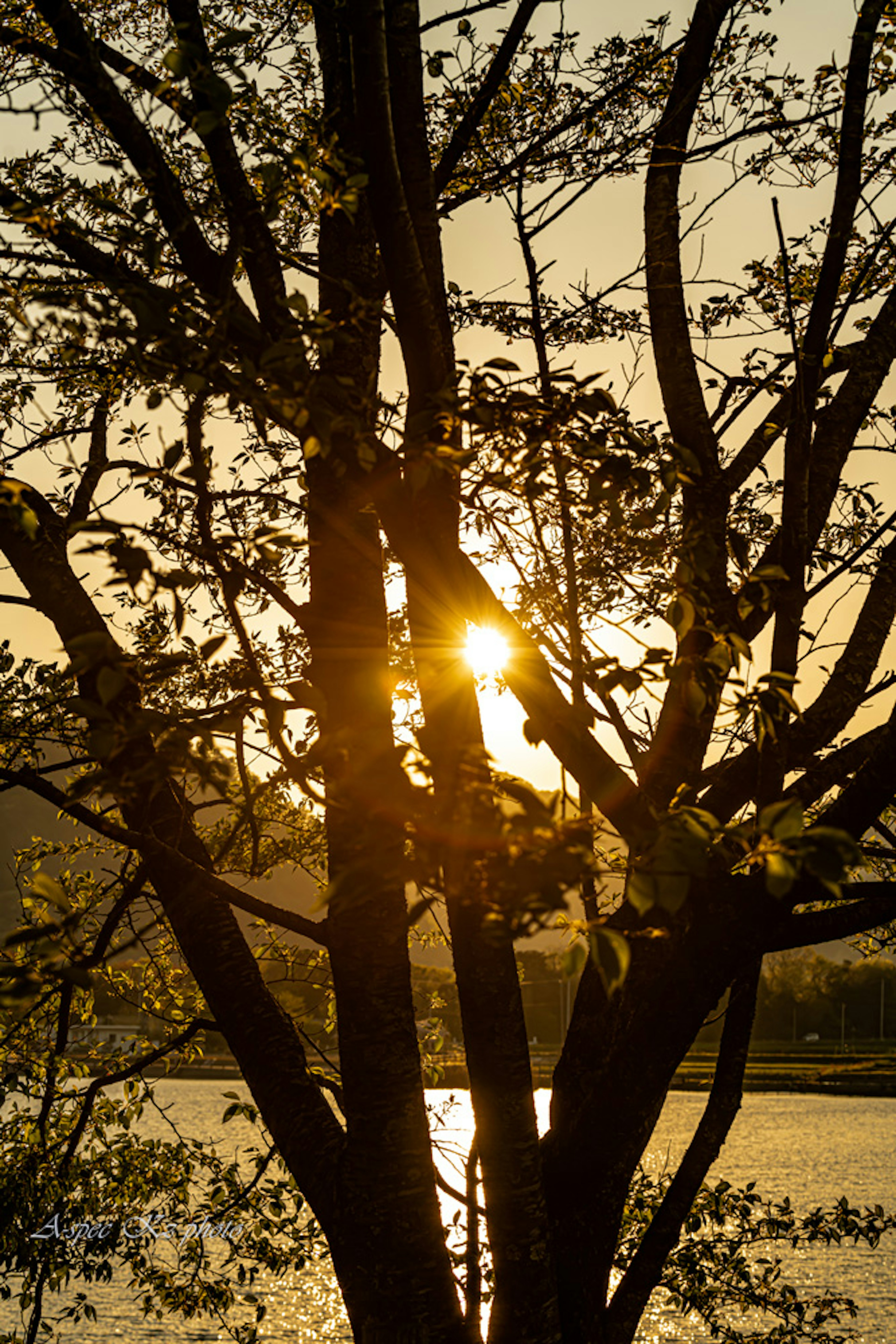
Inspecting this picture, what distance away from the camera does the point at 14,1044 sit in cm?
827

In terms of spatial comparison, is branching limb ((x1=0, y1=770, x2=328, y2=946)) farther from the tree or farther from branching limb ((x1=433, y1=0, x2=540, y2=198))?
branching limb ((x1=433, y1=0, x2=540, y2=198))

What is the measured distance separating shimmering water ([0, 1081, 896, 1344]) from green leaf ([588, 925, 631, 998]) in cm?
536

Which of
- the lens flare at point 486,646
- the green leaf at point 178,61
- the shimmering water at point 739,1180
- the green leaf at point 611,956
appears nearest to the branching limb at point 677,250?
the lens flare at point 486,646

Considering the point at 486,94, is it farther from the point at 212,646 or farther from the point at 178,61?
the point at 212,646

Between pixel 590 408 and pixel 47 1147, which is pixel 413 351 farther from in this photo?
pixel 47 1147

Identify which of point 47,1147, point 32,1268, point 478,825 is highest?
point 478,825

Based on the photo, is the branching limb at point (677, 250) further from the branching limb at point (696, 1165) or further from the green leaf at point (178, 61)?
the green leaf at point (178, 61)

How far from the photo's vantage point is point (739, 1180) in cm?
4628

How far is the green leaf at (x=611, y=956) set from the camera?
2.37m

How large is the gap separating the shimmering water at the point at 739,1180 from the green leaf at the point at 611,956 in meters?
5.36

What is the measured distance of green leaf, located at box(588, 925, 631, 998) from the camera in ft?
7.77

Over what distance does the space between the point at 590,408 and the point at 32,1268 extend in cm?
711

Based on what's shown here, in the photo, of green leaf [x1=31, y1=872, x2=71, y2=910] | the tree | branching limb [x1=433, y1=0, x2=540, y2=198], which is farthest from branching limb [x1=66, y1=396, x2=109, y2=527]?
green leaf [x1=31, y1=872, x2=71, y2=910]

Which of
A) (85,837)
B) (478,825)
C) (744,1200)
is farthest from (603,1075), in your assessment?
(85,837)
